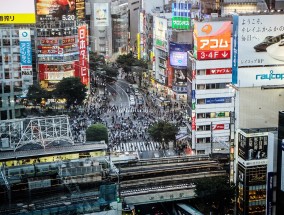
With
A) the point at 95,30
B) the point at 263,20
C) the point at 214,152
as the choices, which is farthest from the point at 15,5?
the point at 95,30

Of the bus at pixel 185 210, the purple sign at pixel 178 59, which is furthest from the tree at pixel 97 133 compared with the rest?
the purple sign at pixel 178 59

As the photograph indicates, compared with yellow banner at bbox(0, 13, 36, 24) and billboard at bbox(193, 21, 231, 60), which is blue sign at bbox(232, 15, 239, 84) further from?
yellow banner at bbox(0, 13, 36, 24)

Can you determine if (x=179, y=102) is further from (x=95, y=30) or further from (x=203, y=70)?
(x=95, y=30)

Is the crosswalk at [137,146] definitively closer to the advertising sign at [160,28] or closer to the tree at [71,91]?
the tree at [71,91]

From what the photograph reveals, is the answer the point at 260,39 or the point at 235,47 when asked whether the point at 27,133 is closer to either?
the point at 235,47

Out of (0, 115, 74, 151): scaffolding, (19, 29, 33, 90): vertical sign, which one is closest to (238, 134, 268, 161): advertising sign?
(0, 115, 74, 151): scaffolding

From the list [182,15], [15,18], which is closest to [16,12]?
[15,18]

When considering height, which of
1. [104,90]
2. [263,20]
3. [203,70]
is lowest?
[104,90]
